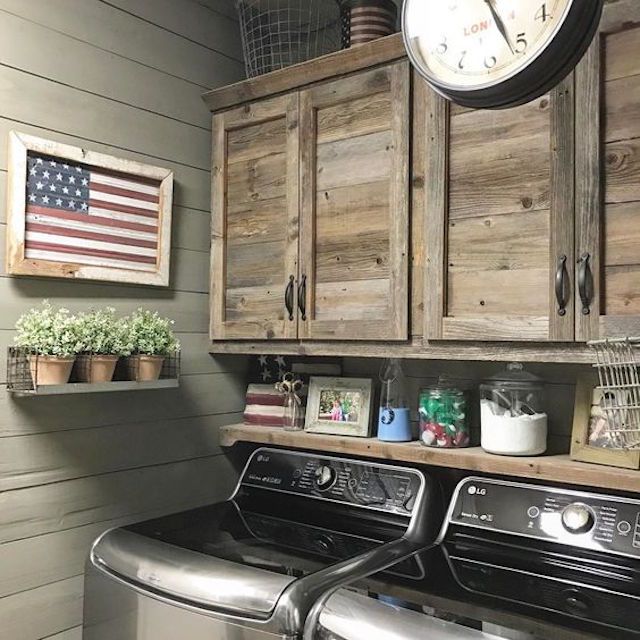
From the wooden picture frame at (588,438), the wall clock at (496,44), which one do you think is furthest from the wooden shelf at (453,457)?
the wall clock at (496,44)

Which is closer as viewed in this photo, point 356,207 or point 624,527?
point 624,527

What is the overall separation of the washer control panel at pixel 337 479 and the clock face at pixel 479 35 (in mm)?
1057

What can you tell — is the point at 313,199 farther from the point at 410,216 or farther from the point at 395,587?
the point at 395,587

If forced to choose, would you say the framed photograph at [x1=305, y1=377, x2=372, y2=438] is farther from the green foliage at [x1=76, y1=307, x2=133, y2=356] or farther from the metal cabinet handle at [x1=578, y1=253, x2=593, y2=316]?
the metal cabinet handle at [x1=578, y1=253, x2=593, y2=316]

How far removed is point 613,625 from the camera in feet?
4.09

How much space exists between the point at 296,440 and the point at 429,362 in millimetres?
446

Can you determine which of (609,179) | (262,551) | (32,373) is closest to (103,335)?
(32,373)

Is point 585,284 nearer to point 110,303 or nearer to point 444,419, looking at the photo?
point 444,419

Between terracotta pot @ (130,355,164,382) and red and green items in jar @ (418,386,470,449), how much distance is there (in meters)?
0.70

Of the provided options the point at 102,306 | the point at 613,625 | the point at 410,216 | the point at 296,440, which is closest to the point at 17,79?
the point at 102,306

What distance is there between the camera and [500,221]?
5.36ft

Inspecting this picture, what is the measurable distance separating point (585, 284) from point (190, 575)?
1037 mm

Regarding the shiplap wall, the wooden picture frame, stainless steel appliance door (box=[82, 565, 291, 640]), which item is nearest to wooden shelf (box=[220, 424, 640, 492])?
the wooden picture frame

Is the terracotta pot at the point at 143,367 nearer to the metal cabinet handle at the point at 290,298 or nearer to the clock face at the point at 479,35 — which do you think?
the metal cabinet handle at the point at 290,298
